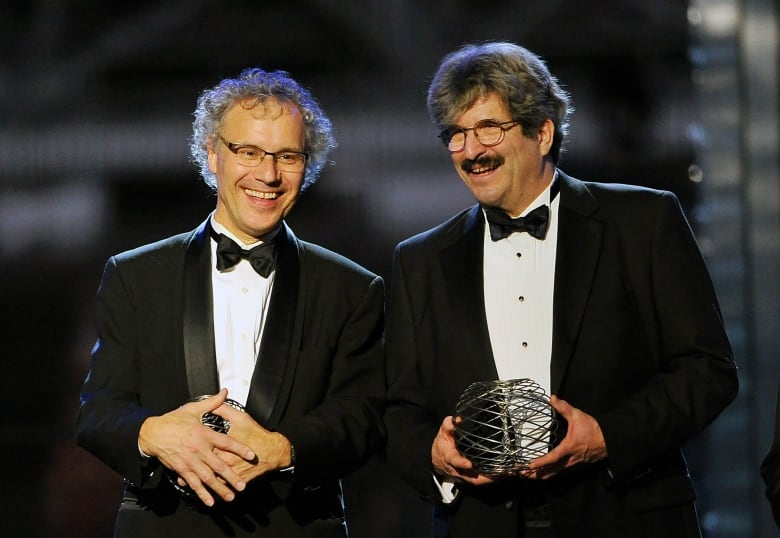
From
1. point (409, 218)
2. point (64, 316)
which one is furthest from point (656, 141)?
point (64, 316)

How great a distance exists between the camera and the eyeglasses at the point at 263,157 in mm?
3359

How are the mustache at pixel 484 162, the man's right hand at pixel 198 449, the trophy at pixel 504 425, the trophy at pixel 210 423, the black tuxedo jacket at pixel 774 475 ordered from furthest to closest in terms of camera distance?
the mustache at pixel 484 162, the trophy at pixel 210 423, the man's right hand at pixel 198 449, the trophy at pixel 504 425, the black tuxedo jacket at pixel 774 475

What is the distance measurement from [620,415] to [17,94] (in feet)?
9.52

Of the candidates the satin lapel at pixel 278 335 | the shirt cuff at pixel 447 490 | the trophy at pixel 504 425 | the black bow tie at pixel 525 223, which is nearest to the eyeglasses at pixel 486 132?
the black bow tie at pixel 525 223

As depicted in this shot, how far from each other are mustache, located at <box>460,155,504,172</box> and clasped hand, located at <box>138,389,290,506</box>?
3.04ft

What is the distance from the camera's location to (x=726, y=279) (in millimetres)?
4848

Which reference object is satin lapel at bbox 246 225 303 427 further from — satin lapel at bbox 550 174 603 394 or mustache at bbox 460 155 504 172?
satin lapel at bbox 550 174 603 394

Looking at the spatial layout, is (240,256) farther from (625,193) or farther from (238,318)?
(625,193)

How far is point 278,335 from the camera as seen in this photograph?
3262mm

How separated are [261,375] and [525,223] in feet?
2.80

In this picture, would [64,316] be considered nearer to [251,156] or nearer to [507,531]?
[251,156]

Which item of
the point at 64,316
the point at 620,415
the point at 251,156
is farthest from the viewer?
the point at 64,316

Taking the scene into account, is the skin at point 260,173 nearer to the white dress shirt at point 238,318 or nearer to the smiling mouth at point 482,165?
the white dress shirt at point 238,318

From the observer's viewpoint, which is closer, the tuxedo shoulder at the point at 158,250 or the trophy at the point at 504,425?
the trophy at the point at 504,425
